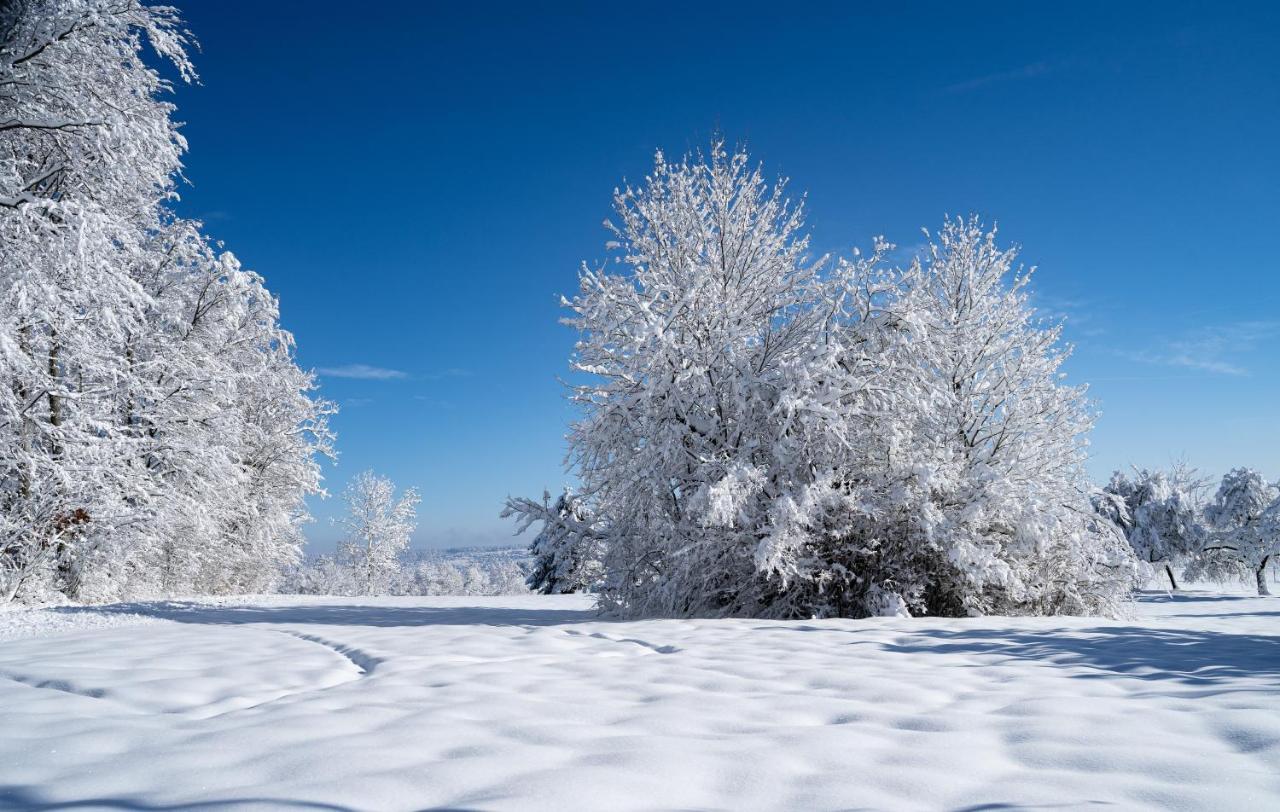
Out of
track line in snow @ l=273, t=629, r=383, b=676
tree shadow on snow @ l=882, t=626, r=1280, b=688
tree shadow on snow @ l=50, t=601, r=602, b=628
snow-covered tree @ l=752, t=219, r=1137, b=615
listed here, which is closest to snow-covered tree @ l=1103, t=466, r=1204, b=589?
snow-covered tree @ l=752, t=219, r=1137, b=615

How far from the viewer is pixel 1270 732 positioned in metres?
2.51

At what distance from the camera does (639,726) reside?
274cm

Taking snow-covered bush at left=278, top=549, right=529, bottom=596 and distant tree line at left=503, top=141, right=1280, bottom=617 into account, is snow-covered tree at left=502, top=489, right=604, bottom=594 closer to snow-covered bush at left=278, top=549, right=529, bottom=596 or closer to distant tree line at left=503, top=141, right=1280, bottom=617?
distant tree line at left=503, top=141, right=1280, bottom=617

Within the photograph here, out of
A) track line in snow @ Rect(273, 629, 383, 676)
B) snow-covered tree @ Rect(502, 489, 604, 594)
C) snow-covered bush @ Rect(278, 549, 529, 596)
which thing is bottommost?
snow-covered bush @ Rect(278, 549, 529, 596)

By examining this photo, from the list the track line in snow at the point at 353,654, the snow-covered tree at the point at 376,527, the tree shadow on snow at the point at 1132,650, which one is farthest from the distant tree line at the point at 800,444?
the snow-covered tree at the point at 376,527

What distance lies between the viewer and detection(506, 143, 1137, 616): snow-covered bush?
313 inches

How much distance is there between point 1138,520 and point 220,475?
43251mm

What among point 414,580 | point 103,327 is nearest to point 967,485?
point 103,327

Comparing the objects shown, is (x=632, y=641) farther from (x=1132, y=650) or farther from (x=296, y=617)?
(x=296, y=617)

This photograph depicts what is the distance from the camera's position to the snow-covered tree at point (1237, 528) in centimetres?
3078

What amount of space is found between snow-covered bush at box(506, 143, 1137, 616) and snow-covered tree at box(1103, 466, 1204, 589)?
102 feet

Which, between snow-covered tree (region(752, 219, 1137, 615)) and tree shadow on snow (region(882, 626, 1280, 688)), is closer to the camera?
tree shadow on snow (region(882, 626, 1280, 688))

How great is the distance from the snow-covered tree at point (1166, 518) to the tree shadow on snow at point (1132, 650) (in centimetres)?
3438

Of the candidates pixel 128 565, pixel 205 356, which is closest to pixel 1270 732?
pixel 205 356
